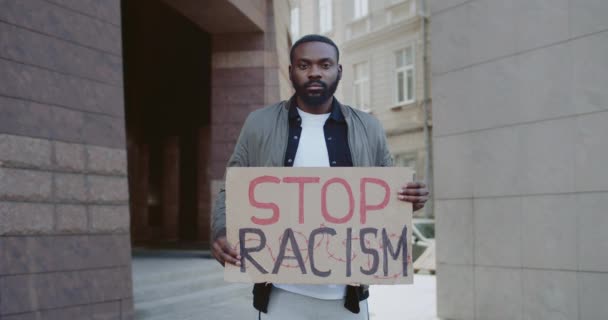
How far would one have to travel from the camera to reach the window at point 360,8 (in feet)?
85.6

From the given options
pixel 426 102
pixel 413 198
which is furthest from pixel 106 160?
pixel 426 102

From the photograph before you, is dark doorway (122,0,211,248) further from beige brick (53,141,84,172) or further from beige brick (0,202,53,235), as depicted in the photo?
beige brick (0,202,53,235)

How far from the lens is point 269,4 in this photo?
37.5ft

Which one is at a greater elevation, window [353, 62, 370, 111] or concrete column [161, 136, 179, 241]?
window [353, 62, 370, 111]

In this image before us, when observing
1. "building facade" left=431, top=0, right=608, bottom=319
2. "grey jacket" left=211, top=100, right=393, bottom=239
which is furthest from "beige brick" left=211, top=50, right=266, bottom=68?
"grey jacket" left=211, top=100, right=393, bottom=239

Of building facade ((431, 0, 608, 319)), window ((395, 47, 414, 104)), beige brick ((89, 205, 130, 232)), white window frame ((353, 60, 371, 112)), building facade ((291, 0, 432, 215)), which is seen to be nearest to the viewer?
building facade ((431, 0, 608, 319))

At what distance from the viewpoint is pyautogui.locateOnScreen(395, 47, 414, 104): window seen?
24.0 meters

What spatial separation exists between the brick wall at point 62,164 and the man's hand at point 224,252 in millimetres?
3333

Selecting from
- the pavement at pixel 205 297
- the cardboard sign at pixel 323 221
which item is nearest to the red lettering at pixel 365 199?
the cardboard sign at pixel 323 221

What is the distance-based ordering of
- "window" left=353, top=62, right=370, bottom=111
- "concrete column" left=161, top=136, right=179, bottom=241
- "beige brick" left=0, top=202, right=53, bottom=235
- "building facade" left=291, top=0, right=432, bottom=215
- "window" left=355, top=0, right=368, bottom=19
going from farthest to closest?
"window" left=355, top=0, right=368, bottom=19, "window" left=353, top=62, right=370, bottom=111, "building facade" left=291, top=0, right=432, bottom=215, "concrete column" left=161, top=136, right=179, bottom=241, "beige brick" left=0, top=202, right=53, bottom=235

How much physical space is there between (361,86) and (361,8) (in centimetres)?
339

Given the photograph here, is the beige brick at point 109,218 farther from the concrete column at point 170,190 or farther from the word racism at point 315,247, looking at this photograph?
Answer: the concrete column at point 170,190

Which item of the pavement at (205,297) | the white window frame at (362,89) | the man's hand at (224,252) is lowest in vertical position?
the pavement at (205,297)

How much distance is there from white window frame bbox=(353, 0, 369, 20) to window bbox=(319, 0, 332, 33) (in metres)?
1.35
